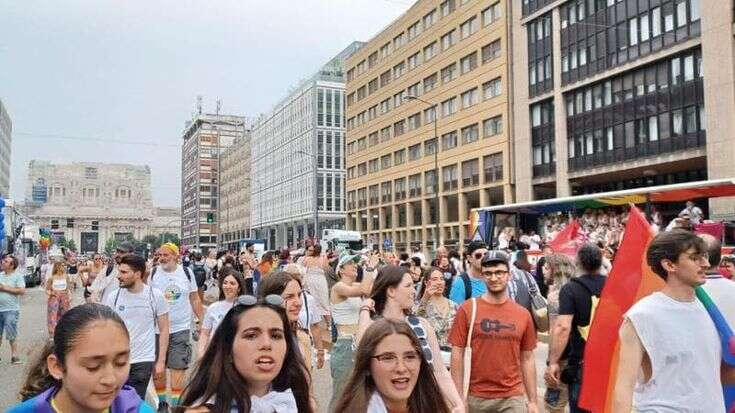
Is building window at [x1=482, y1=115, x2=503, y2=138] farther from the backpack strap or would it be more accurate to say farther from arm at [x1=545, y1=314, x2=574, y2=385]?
arm at [x1=545, y1=314, x2=574, y2=385]

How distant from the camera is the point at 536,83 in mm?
47281

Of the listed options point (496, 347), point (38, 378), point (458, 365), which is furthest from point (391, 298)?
point (38, 378)

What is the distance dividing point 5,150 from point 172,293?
136m

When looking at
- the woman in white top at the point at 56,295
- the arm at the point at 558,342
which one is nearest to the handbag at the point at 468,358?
the arm at the point at 558,342

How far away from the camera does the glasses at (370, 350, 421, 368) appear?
2.86 m

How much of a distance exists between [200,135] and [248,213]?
101 feet

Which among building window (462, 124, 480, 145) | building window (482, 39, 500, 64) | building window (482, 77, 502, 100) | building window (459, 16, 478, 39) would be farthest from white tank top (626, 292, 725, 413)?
building window (459, 16, 478, 39)

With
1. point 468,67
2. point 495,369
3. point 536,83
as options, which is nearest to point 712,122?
point 536,83

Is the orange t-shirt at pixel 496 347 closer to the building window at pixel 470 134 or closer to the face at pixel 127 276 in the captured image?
the face at pixel 127 276

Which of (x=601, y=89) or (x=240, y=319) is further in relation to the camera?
(x=601, y=89)

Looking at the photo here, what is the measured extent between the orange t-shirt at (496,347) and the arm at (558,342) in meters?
0.47

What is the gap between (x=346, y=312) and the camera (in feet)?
24.6

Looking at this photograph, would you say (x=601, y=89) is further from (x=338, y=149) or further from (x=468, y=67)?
(x=338, y=149)

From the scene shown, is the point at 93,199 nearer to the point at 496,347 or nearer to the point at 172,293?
the point at 172,293
